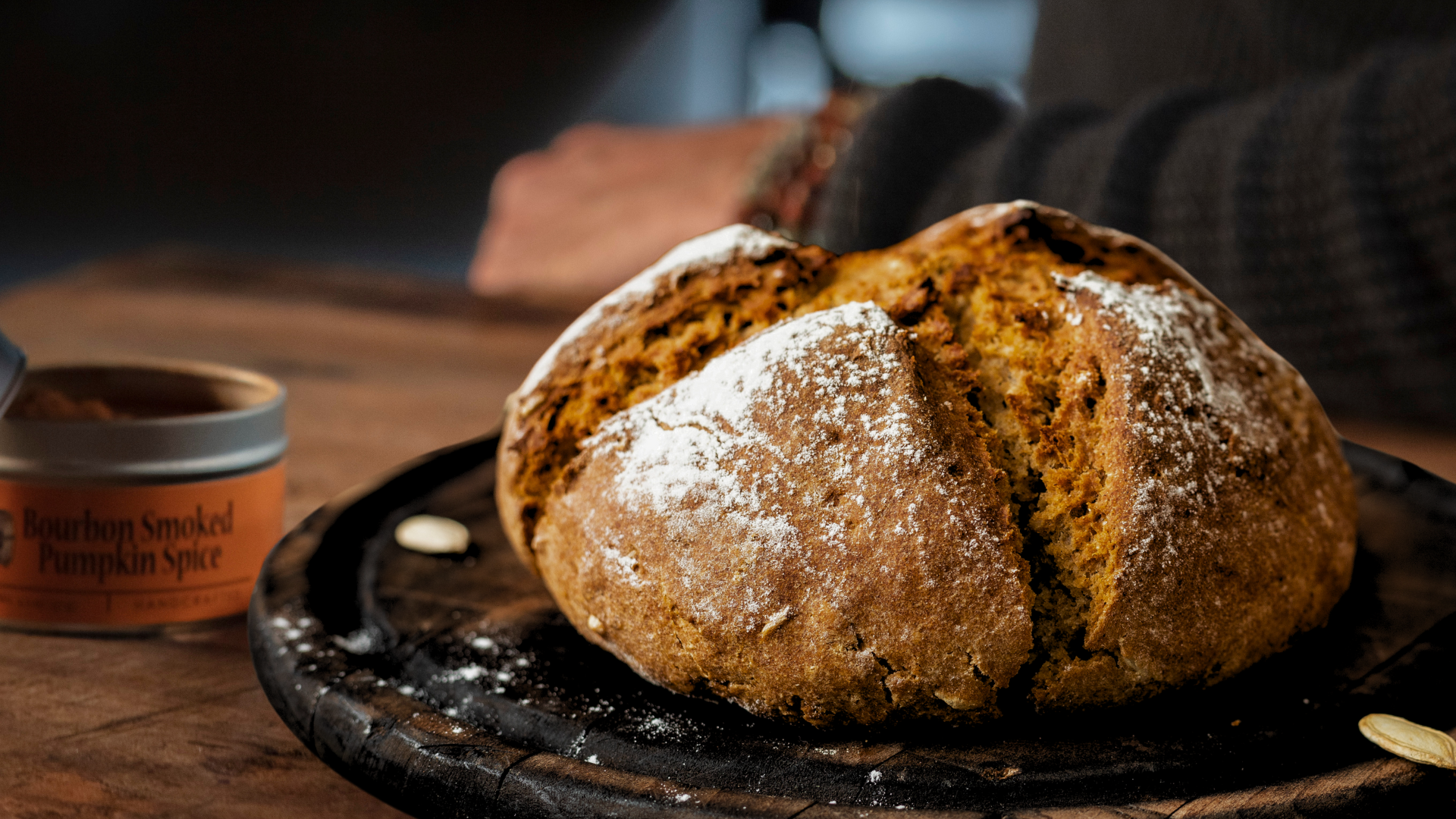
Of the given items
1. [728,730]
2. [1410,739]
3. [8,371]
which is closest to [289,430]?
[8,371]

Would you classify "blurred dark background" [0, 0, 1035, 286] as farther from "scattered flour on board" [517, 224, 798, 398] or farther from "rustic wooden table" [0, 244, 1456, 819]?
"scattered flour on board" [517, 224, 798, 398]

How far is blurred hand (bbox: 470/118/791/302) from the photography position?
8.70ft

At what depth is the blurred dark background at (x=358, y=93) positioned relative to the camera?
3238 millimetres

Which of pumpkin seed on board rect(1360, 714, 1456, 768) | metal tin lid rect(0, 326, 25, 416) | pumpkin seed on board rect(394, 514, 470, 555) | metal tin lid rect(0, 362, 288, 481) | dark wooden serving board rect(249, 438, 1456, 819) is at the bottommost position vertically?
pumpkin seed on board rect(394, 514, 470, 555)

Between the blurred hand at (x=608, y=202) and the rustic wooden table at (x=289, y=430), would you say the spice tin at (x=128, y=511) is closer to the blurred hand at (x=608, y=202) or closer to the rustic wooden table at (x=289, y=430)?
the rustic wooden table at (x=289, y=430)

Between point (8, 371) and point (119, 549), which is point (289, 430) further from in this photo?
point (8, 371)

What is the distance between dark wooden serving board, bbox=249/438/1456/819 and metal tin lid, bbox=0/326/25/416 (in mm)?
222

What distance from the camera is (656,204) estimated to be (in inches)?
107

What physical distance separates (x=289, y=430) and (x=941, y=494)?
111cm

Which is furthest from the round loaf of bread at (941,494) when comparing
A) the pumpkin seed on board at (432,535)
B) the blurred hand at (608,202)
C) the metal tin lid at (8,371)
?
the blurred hand at (608,202)

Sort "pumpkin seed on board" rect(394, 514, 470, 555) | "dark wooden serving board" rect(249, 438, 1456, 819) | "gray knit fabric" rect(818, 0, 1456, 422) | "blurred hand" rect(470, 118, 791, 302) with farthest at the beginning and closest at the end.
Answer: "blurred hand" rect(470, 118, 791, 302)
"gray knit fabric" rect(818, 0, 1456, 422)
"pumpkin seed on board" rect(394, 514, 470, 555)
"dark wooden serving board" rect(249, 438, 1456, 819)

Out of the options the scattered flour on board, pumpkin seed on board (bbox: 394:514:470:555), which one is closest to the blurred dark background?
the scattered flour on board

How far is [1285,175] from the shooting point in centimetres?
167

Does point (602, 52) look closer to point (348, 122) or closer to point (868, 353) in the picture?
point (348, 122)
